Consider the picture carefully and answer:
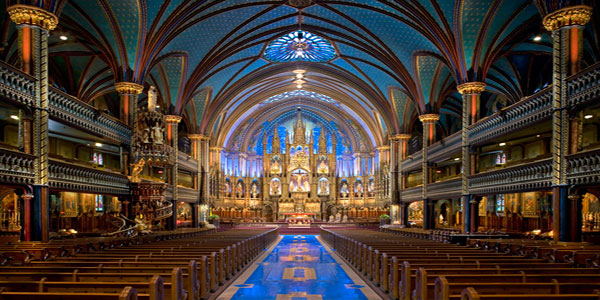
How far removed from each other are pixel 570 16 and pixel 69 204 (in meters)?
26.9

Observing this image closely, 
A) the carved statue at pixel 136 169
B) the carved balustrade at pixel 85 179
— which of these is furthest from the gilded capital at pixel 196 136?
the carved balustrade at pixel 85 179

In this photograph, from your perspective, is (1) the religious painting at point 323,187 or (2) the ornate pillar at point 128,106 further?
(1) the religious painting at point 323,187

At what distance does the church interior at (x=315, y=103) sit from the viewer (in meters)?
9.04

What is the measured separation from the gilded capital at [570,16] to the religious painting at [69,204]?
84.1 feet

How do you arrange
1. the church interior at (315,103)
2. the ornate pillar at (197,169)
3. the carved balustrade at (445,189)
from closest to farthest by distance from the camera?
the church interior at (315,103) → the carved balustrade at (445,189) → the ornate pillar at (197,169)

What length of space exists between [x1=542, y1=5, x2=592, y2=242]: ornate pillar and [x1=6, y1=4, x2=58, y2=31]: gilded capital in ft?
51.6

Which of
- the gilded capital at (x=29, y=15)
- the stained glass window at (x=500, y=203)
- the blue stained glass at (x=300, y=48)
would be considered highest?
the blue stained glass at (x=300, y=48)

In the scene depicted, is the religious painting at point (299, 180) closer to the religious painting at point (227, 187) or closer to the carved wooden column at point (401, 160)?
the religious painting at point (227, 187)

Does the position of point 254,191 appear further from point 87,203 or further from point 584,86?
point 584,86

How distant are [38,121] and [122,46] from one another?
25.2 ft

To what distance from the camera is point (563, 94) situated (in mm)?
13805

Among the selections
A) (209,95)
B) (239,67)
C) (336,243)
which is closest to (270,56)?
(239,67)

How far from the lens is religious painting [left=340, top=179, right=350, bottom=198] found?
160 ft

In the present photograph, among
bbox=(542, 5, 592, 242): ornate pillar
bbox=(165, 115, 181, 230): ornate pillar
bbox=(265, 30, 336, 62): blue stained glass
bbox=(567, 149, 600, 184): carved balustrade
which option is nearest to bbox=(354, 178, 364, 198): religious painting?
bbox=(265, 30, 336, 62): blue stained glass
